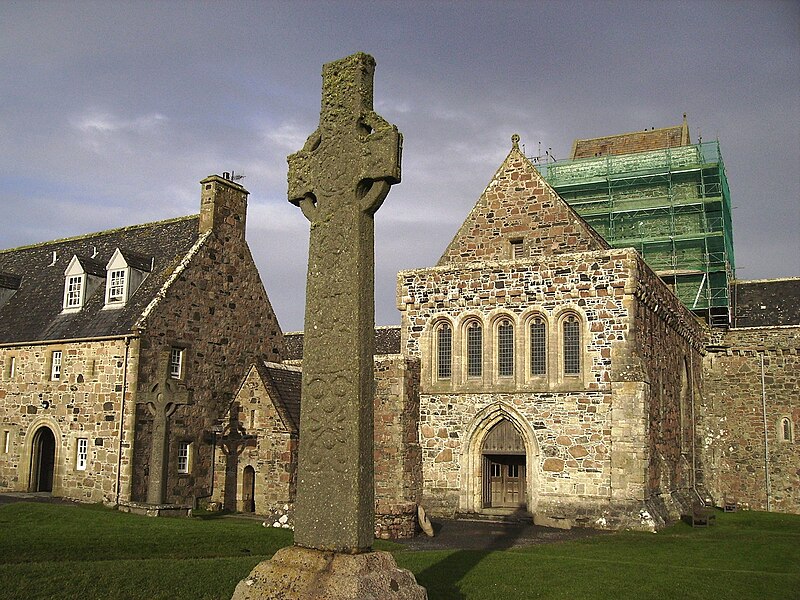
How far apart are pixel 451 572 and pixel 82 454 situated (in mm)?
15535

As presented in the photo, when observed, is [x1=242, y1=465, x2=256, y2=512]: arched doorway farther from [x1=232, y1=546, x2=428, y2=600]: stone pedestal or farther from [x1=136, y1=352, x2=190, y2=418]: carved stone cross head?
[x1=232, y1=546, x2=428, y2=600]: stone pedestal

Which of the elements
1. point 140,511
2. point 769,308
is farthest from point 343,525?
point 769,308

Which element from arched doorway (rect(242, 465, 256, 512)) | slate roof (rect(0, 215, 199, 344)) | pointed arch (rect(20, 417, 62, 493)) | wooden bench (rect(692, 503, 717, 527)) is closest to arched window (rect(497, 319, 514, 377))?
wooden bench (rect(692, 503, 717, 527))

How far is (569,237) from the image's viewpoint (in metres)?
24.5

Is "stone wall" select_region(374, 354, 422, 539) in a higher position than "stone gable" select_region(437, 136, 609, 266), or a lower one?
lower

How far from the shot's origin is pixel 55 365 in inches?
985

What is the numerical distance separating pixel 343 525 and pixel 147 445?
17.6 metres

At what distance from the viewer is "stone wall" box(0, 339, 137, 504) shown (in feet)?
74.2

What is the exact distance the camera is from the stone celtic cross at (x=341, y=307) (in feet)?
23.1

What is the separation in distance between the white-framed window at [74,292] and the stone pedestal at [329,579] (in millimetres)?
21432

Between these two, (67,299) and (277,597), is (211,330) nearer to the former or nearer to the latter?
(67,299)

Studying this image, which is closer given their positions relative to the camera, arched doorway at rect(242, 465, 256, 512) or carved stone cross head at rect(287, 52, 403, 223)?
carved stone cross head at rect(287, 52, 403, 223)

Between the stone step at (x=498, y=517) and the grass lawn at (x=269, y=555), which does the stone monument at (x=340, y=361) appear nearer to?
the grass lawn at (x=269, y=555)

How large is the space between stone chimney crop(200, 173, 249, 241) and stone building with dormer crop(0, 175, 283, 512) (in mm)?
41
